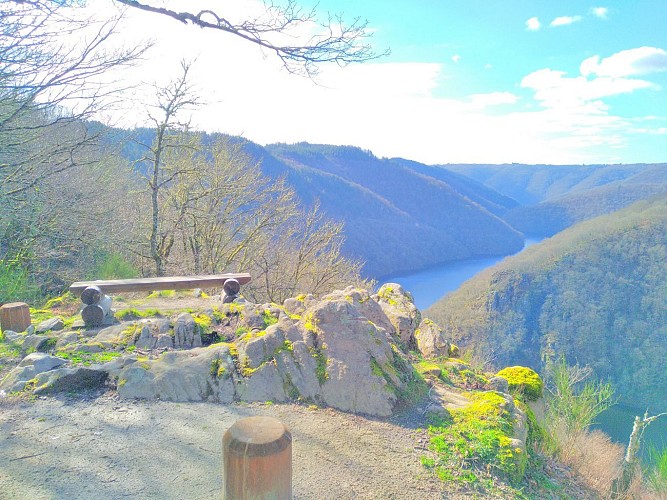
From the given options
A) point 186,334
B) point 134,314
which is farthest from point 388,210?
point 186,334

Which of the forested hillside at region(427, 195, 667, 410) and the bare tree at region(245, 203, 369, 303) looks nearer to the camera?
the bare tree at region(245, 203, 369, 303)

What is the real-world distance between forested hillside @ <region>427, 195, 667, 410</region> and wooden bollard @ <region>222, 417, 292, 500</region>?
132 feet

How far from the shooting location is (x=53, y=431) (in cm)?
347

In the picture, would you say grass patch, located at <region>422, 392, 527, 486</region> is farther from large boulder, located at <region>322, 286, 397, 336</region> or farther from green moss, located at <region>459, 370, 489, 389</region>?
large boulder, located at <region>322, 286, 397, 336</region>

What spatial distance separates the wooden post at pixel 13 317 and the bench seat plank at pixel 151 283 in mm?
729

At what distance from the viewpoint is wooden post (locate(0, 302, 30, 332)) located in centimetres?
596

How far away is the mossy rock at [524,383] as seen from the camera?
5.40 m

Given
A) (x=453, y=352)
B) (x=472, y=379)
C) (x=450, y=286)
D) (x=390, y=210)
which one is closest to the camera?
(x=472, y=379)

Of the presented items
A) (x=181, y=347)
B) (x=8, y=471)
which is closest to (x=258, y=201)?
(x=181, y=347)

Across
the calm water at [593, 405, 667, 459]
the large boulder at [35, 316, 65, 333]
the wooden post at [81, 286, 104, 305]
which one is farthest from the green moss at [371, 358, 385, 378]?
the calm water at [593, 405, 667, 459]

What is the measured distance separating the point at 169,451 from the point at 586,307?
59874mm

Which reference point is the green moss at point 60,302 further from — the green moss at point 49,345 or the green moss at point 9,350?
the green moss at point 49,345

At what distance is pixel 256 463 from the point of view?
1838 millimetres

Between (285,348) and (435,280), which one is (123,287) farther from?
(435,280)
